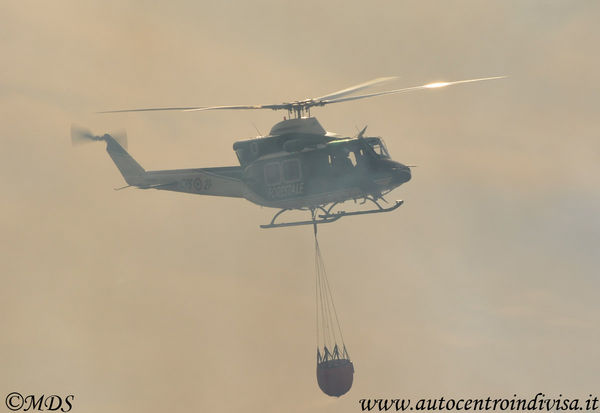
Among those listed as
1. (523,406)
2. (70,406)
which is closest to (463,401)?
(523,406)

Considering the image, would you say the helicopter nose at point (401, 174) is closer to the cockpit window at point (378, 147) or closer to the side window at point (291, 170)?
the cockpit window at point (378, 147)

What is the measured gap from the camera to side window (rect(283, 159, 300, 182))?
5034 cm

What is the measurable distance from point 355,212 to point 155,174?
11.1 meters

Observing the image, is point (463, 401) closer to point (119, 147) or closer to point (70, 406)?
point (70, 406)

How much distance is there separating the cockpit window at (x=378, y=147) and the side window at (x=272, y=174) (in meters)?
4.30

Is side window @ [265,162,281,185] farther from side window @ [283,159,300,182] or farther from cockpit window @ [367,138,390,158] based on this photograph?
cockpit window @ [367,138,390,158]

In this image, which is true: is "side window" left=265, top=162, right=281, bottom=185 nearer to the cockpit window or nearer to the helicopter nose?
the cockpit window

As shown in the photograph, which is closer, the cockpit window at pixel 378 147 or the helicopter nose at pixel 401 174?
the helicopter nose at pixel 401 174

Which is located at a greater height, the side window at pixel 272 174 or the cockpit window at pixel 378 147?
the cockpit window at pixel 378 147

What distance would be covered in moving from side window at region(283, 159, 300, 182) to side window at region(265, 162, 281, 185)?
0.29 m

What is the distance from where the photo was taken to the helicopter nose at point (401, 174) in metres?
49.8

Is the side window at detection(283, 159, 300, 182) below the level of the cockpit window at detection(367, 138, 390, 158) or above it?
below

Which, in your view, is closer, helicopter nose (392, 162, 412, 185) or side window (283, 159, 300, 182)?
helicopter nose (392, 162, 412, 185)

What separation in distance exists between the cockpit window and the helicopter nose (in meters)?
0.91
